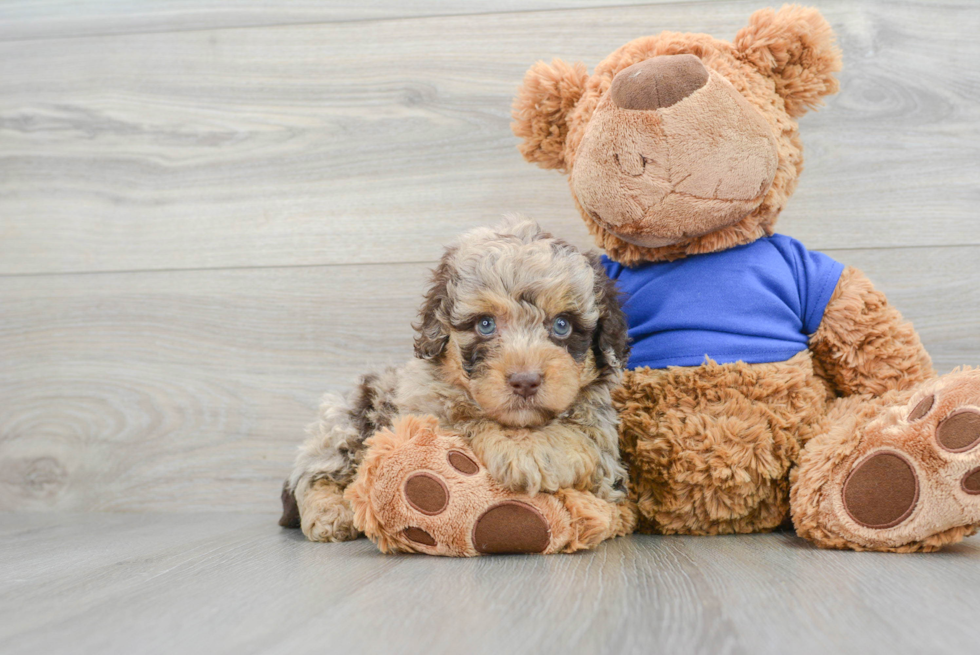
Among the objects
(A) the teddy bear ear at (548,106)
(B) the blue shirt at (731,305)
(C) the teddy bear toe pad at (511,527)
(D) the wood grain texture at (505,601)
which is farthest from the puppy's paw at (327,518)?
(A) the teddy bear ear at (548,106)

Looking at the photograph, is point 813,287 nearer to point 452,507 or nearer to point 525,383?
point 525,383

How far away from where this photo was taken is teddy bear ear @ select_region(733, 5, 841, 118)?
4.00ft

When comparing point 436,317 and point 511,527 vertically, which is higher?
point 436,317

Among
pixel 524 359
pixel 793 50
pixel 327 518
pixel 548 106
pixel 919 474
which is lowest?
pixel 327 518

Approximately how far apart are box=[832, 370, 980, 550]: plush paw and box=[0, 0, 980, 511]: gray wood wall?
620mm

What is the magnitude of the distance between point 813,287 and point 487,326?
56 centimetres

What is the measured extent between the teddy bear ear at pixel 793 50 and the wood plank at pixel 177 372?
780mm

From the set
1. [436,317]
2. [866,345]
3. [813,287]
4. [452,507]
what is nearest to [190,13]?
[436,317]

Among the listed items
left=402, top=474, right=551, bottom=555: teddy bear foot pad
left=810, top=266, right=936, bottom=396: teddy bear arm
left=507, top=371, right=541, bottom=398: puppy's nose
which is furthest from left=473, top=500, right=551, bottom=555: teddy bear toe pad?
left=810, top=266, right=936, bottom=396: teddy bear arm

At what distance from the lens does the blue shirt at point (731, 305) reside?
120cm

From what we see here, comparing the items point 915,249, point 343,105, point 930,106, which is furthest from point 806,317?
point 343,105

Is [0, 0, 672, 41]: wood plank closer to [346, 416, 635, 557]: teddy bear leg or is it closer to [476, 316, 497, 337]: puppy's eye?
[476, 316, 497, 337]: puppy's eye

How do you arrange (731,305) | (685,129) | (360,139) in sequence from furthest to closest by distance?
(360,139) → (731,305) → (685,129)

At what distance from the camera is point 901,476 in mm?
1015
